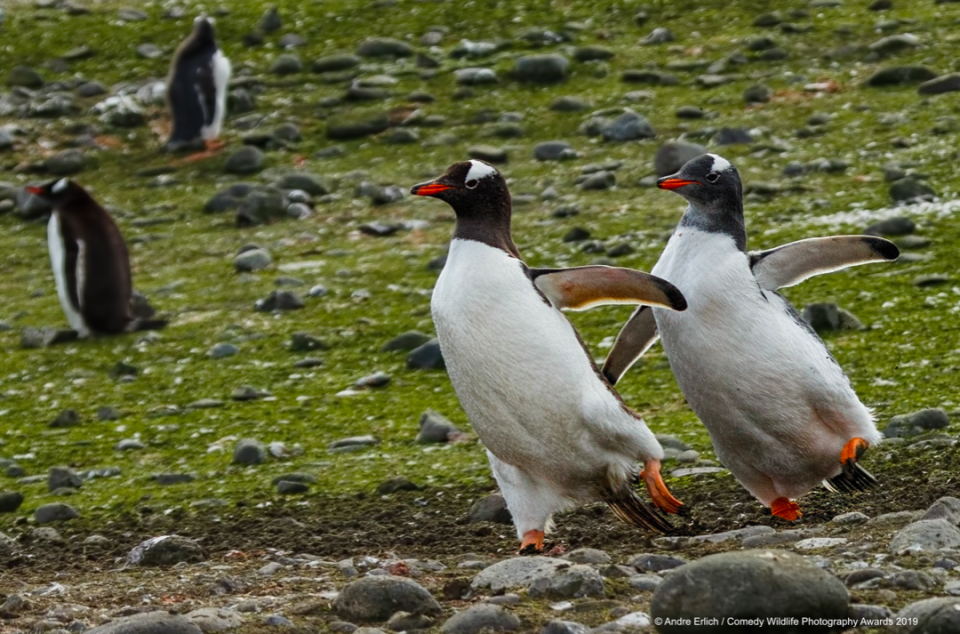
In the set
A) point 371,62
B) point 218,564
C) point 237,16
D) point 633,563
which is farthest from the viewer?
point 237,16

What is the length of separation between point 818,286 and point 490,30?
24.1ft

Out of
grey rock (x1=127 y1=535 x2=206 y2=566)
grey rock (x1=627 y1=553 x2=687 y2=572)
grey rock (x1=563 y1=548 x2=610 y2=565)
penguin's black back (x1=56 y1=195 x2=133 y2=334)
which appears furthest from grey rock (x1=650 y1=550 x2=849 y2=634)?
penguin's black back (x1=56 y1=195 x2=133 y2=334)

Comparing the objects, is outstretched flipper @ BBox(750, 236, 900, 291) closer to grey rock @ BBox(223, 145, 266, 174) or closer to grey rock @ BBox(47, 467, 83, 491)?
grey rock @ BBox(47, 467, 83, 491)

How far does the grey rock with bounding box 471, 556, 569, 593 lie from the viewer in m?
3.64

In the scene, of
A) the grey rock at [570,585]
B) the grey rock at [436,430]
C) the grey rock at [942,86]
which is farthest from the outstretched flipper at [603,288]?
the grey rock at [942,86]

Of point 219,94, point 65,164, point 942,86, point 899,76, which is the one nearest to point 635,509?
point 942,86

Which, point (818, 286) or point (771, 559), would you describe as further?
point (818, 286)

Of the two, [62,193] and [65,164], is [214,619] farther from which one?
[65,164]

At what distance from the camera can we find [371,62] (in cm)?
1383

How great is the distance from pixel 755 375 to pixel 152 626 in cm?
211

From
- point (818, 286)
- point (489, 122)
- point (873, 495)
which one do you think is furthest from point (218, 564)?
→ point (489, 122)

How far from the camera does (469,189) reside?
4.61m

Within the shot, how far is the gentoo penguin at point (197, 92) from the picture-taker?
490 inches

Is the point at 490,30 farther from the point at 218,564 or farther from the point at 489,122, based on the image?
the point at 218,564
